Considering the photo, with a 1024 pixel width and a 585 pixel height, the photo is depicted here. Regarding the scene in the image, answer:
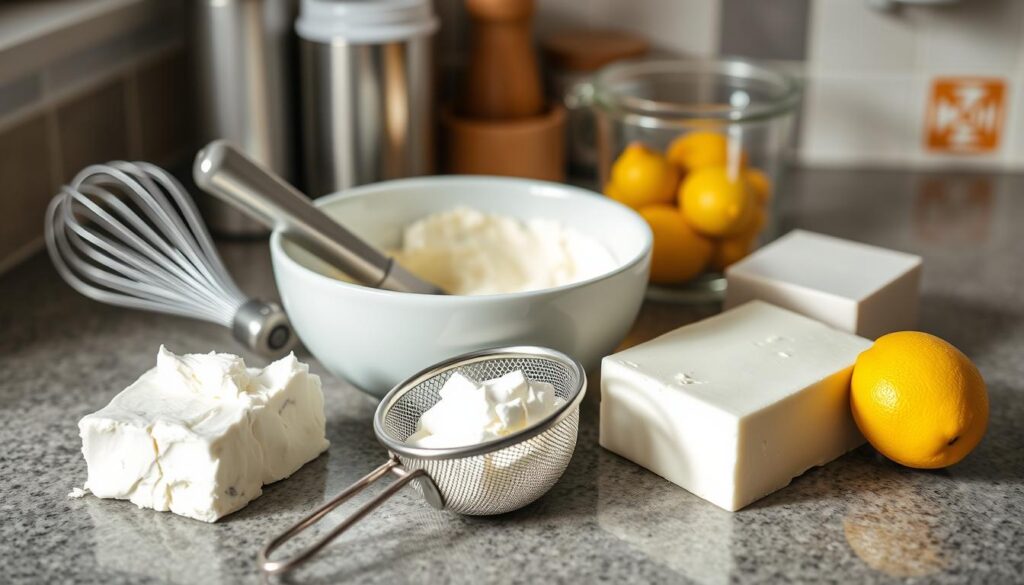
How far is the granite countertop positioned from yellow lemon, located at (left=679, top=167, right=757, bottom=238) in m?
0.22

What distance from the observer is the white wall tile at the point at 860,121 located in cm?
136

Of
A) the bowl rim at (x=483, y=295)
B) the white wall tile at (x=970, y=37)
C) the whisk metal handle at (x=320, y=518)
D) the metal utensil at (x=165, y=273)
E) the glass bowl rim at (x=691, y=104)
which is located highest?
the white wall tile at (x=970, y=37)

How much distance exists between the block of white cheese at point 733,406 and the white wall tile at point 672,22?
65 centimetres

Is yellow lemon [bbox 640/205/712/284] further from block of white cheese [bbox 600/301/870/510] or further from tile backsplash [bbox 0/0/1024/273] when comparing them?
tile backsplash [bbox 0/0/1024/273]

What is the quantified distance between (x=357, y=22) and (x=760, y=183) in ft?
1.36

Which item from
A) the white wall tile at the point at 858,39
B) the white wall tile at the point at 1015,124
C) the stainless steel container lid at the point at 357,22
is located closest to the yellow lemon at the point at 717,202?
the stainless steel container lid at the point at 357,22

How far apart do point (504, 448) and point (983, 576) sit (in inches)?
10.9

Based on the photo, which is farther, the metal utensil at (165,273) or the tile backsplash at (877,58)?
the tile backsplash at (877,58)

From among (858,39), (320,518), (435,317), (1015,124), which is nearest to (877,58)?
(858,39)

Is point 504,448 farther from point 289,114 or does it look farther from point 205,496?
point 289,114

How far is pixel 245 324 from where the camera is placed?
2.86 feet

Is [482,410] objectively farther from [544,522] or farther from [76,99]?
[76,99]

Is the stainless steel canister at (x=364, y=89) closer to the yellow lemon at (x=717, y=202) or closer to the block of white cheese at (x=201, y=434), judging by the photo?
the yellow lemon at (x=717, y=202)

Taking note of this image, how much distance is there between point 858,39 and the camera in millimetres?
1334
